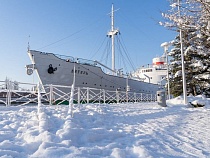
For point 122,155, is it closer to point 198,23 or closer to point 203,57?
point 198,23

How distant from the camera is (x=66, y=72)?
829 inches

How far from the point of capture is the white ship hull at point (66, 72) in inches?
772

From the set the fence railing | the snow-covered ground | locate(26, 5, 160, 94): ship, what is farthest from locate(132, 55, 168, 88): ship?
the snow-covered ground

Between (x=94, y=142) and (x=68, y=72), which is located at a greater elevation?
(x=68, y=72)

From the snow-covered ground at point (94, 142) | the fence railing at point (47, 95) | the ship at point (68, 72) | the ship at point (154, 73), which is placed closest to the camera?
the snow-covered ground at point (94, 142)

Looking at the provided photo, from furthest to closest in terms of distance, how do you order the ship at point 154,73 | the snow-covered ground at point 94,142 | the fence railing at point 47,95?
Answer: the ship at point 154,73
the fence railing at point 47,95
the snow-covered ground at point 94,142

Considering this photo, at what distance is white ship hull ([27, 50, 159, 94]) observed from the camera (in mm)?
19609

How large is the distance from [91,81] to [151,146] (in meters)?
18.9

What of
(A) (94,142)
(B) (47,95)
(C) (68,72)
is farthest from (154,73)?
(A) (94,142)

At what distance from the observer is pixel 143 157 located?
3.43 metres

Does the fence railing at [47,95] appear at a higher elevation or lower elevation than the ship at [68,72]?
lower

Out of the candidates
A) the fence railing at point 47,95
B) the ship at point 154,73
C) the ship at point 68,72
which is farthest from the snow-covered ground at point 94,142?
the ship at point 154,73

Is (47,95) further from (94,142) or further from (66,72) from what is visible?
(94,142)

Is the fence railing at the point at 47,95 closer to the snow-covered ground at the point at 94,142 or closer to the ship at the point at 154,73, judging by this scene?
the snow-covered ground at the point at 94,142
